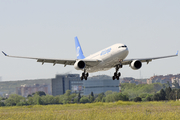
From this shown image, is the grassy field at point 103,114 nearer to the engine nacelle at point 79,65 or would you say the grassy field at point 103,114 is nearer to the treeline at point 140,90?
the engine nacelle at point 79,65

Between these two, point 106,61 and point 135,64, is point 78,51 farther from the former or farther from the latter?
point 106,61

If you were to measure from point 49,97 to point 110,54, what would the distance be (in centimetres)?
8408

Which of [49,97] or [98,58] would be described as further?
[49,97]

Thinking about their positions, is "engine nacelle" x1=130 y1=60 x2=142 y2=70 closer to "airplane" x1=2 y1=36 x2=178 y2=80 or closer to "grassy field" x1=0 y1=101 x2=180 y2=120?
"airplane" x1=2 y1=36 x2=178 y2=80

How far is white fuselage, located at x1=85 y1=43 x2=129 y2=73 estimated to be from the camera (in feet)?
142

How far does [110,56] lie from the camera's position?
44.3m

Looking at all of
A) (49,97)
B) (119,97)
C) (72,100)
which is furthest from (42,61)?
(72,100)

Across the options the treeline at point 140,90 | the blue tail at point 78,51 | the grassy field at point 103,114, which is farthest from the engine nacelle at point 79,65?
the treeline at point 140,90

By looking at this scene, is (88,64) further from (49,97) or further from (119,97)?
(49,97)

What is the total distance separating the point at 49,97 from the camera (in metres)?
124

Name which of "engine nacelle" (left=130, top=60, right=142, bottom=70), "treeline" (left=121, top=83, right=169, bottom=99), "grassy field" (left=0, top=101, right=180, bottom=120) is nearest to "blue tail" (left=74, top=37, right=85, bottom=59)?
"grassy field" (left=0, top=101, right=180, bottom=120)

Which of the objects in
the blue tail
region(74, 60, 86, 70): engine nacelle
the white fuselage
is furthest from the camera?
the blue tail

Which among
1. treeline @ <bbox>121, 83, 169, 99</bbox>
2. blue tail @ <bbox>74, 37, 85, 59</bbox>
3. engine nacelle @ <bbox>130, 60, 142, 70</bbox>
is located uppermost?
blue tail @ <bbox>74, 37, 85, 59</bbox>

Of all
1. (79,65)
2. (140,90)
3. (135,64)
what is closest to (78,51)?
(79,65)
